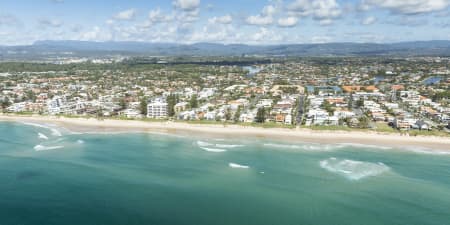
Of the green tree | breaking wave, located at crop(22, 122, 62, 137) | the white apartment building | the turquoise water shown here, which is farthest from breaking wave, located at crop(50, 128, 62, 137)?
the green tree

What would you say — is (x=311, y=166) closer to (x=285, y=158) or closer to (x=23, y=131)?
(x=285, y=158)

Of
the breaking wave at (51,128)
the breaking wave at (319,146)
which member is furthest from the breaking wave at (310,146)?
the breaking wave at (51,128)

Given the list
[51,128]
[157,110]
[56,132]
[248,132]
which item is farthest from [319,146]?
[51,128]

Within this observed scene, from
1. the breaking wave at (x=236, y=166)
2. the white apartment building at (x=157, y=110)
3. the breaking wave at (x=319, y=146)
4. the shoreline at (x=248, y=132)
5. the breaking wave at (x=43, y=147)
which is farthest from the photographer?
the white apartment building at (x=157, y=110)

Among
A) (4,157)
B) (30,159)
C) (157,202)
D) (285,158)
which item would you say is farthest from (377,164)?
(4,157)

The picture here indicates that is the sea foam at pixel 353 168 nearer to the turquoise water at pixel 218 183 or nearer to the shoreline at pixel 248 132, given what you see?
the turquoise water at pixel 218 183

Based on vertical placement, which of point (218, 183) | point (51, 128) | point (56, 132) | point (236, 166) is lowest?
point (218, 183)

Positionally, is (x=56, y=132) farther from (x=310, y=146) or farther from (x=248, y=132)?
(x=310, y=146)

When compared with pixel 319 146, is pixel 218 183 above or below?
below
